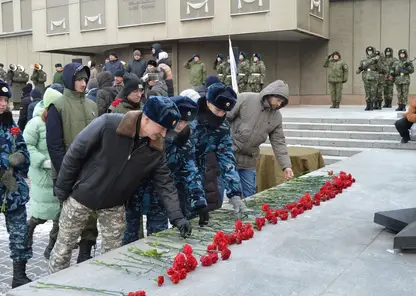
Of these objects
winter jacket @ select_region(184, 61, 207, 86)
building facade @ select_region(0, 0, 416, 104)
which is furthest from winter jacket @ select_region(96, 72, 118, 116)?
winter jacket @ select_region(184, 61, 207, 86)

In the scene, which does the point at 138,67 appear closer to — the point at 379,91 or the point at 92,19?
the point at 379,91

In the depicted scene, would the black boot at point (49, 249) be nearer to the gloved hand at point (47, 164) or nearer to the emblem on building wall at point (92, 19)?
the gloved hand at point (47, 164)

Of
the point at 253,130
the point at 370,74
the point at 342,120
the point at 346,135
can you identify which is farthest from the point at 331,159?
the point at 370,74

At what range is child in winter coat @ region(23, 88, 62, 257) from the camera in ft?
17.5

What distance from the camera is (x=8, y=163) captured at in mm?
4504

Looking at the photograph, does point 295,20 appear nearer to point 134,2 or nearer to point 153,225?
point 134,2

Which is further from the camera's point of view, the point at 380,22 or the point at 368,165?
the point at 380,22

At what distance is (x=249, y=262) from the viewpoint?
3.40m

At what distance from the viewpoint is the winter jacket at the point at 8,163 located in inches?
177

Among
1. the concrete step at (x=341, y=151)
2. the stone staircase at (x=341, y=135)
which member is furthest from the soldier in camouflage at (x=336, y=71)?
the concrete step at (x=341, y=151)

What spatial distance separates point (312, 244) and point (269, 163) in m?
3.73

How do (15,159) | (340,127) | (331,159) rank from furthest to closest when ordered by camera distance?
(340,127) < (331,159) < (15,159)

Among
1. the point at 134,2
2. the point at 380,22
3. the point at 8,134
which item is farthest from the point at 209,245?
the point at 134,2

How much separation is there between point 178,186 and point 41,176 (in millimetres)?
1935
